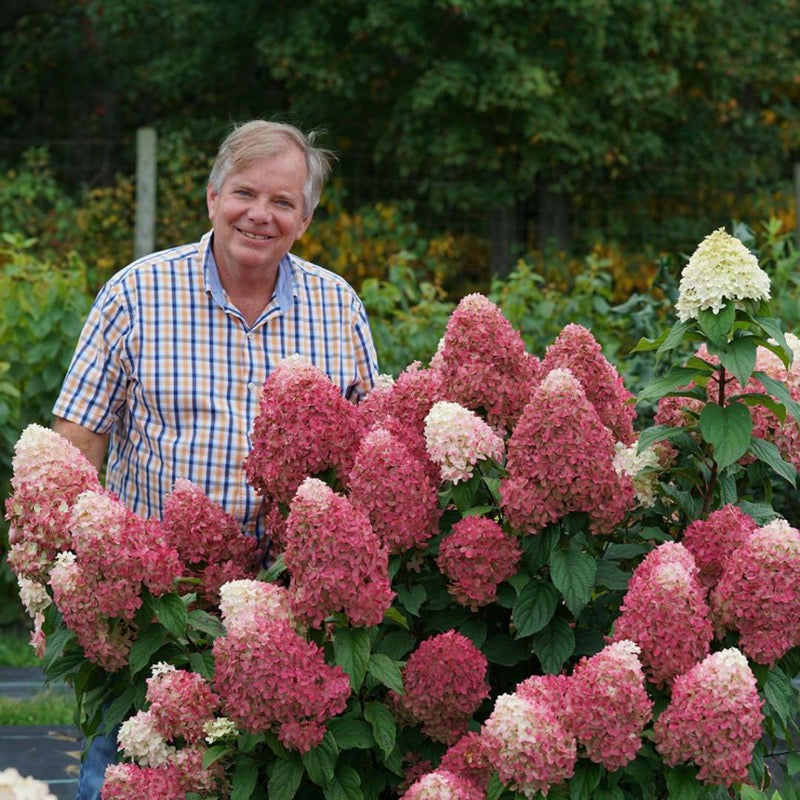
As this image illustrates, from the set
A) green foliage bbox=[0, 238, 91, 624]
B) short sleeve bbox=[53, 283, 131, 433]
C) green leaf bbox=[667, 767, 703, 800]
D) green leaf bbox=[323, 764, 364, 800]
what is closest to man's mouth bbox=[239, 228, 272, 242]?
short sleeve bbox=[53, 283, 131, 433]

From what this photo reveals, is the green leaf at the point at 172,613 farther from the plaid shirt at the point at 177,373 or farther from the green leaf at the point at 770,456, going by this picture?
the green leaf at the point at 770,456

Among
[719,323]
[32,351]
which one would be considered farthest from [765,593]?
[32,351]

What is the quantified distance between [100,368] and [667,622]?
1.54 m

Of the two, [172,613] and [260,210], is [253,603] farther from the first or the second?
[260,210]

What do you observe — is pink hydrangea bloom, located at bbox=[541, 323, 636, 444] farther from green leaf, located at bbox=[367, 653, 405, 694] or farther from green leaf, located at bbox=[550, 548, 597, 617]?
green leaf, located at bbox=[367, 653, 405, 694]

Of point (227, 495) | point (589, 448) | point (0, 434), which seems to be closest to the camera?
point (589, 448)

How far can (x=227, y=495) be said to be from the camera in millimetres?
3117

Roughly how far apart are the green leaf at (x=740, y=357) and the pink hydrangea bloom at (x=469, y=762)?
0.69 metres

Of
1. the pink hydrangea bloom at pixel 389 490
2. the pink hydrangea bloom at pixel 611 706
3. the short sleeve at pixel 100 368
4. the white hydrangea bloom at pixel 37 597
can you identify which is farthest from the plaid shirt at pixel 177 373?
the pink hydrangea bloom at pixel 611 706

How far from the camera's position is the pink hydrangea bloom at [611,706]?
204cm

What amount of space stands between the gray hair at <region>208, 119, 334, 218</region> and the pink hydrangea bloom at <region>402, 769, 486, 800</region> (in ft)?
4.90

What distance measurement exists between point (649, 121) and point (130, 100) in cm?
722

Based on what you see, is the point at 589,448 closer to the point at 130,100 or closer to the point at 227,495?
the point at 227,495

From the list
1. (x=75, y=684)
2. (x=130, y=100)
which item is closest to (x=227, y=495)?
(x=75, y=684)
